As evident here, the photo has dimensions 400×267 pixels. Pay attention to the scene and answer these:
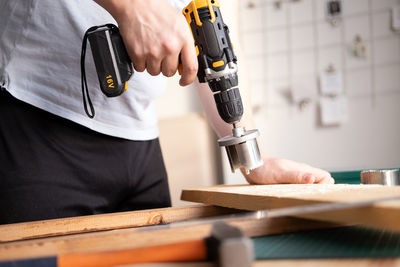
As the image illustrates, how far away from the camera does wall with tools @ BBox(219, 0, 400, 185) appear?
9.29ft

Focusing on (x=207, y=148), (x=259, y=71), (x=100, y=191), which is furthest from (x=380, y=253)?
(x=259, y=71)

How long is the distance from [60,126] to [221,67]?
1.38ft

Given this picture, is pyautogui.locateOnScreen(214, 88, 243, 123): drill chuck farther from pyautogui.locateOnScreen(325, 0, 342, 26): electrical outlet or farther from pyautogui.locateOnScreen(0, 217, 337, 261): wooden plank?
pyautogui.locateOnScreen(325, 0, 342, 26): electrical outlet

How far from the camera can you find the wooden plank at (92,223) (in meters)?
0.75

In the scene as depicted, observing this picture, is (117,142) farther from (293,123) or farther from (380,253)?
(293,123)

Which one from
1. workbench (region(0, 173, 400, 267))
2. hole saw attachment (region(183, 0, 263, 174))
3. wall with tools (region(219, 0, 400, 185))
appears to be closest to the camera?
workbench (region(0, 173, 400, 267))

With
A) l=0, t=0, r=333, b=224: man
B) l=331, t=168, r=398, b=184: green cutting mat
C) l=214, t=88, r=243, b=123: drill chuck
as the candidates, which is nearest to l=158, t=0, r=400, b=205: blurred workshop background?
l=331, t=168, r=398, b=184: green cutting mat

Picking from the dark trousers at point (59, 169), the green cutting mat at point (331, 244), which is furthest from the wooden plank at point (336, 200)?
the dark trousers at point (59, 169)

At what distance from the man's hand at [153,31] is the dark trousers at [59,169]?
1.00 ft

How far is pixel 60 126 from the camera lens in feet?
3.32

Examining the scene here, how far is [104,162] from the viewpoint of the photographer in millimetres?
1056

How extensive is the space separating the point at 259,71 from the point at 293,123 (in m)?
0.45

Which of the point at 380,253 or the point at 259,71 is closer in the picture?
the point at 380,253

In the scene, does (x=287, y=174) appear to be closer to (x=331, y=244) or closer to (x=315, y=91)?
(x=331, y=244)
